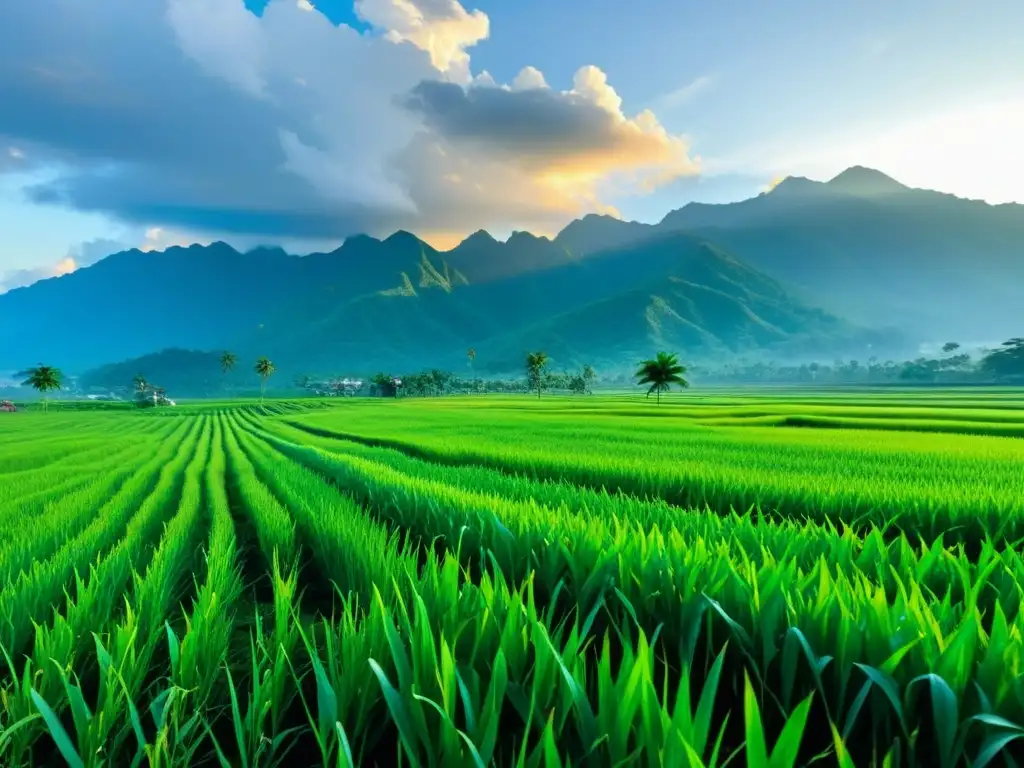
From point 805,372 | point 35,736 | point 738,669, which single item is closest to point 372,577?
point 35,736

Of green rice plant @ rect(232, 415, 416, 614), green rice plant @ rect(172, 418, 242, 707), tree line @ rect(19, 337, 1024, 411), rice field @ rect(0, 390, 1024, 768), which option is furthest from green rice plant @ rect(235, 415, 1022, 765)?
tree line @ rect(19, 337, 1024, 411)

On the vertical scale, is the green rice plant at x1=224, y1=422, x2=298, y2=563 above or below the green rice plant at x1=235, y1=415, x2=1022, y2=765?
below

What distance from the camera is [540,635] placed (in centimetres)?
178

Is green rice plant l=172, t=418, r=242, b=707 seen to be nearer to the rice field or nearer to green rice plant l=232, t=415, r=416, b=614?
the rice field

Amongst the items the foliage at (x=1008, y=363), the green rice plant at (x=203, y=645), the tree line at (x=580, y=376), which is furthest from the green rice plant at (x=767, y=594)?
the foliage at (x=1008, y=363)

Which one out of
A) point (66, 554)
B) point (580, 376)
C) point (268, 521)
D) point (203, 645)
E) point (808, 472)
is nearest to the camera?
point (203, 645)

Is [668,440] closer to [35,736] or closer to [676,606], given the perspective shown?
[676,606]

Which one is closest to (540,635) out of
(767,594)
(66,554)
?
(767,594)

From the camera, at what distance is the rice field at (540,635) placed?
63.6 inches

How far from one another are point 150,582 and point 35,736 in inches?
71.4

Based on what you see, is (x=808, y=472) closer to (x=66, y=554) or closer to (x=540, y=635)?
(x=540, y=635)

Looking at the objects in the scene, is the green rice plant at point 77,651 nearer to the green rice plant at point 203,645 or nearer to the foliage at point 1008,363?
the green rice plant at point 203,645

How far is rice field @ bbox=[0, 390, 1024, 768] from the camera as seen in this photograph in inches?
63.6

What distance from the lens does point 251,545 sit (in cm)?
779
